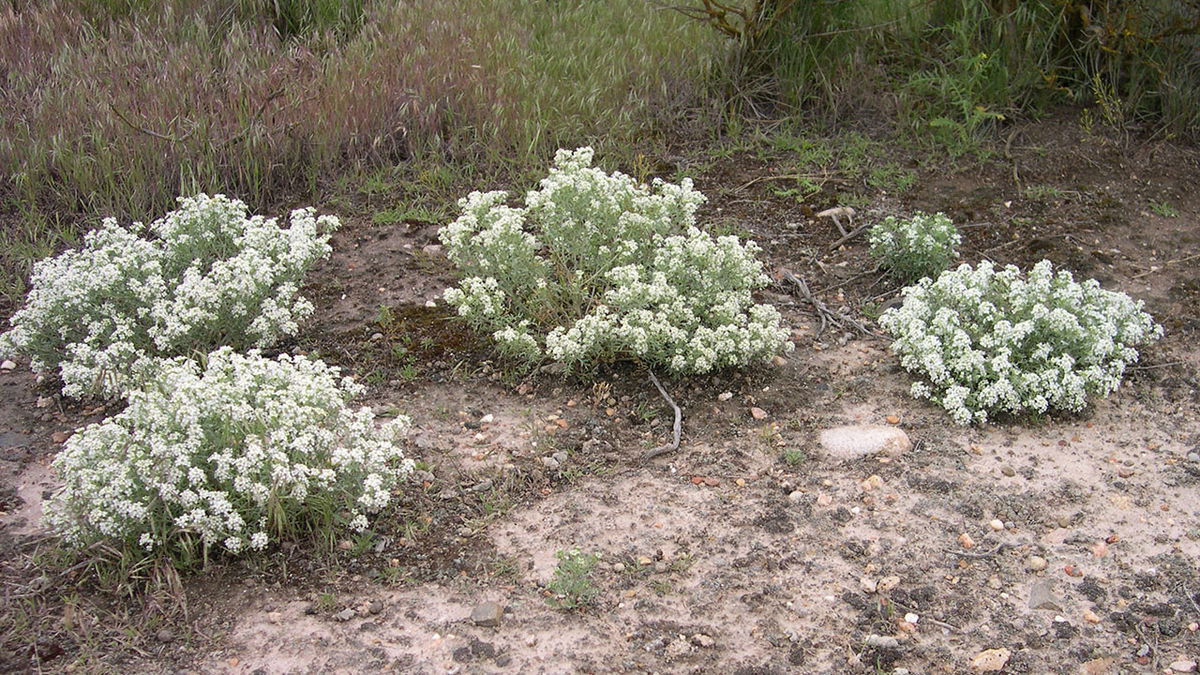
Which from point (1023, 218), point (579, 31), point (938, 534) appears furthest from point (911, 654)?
point (579, 31)

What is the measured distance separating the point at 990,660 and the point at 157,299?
360cm

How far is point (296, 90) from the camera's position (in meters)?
6.78

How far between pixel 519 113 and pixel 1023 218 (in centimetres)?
298

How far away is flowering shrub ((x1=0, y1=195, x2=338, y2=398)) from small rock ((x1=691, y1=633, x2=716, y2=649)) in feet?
7.82

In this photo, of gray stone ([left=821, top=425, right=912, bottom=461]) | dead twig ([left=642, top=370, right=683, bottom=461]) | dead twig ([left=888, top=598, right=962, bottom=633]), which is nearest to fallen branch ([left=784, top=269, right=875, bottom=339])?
gray stone ([left=821, top=425, right=912, bottom=461])

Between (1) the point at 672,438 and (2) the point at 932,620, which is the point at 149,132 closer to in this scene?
(1) the point at 672,438

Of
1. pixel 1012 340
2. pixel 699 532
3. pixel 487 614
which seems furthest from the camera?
pixel 1012 340

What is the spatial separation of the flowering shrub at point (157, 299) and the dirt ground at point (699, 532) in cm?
26

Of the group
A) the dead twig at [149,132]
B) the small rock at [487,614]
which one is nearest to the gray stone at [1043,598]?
the small rock at [487,614]

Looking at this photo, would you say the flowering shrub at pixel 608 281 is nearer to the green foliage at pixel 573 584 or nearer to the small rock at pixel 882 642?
the green foliage at pixel 573 584

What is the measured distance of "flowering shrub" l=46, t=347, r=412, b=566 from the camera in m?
3.62

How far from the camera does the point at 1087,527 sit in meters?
4.01

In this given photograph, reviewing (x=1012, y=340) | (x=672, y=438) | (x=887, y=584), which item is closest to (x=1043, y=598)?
(x=887, y=584)

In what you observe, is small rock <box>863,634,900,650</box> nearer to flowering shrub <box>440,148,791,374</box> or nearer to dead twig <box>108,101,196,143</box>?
flowering shrub <box>440,148,791,374</box>
